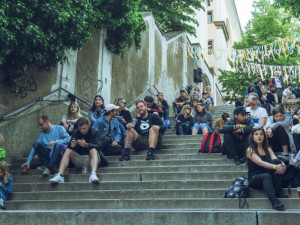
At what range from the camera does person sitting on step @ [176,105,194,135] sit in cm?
1097

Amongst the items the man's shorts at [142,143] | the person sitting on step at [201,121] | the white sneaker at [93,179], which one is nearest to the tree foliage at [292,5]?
the person sitting on step at [201,121]

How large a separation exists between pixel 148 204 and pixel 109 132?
9.98 feet

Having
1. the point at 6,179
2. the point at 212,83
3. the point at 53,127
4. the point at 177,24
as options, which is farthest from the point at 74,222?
the point at 212,83

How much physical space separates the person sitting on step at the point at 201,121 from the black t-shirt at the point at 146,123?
191cm

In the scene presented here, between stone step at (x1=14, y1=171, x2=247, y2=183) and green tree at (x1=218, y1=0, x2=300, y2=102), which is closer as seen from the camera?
stone step at (x1=14, y1=171, x2=247, y2=183)

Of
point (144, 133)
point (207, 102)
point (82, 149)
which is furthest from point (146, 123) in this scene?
point (207, 102)

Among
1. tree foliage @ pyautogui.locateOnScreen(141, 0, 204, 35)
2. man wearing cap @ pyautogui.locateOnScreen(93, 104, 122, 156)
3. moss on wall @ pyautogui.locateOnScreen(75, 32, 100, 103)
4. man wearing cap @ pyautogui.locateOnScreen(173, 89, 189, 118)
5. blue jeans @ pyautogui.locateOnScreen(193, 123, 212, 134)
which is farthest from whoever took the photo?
tree foliage @ pyautogui.locateOnScreen(141, 0, 204, 35)

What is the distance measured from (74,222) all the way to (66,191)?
1.46 m

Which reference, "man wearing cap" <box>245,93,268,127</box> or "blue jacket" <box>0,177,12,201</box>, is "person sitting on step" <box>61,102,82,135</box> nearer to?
"blue jacket" <box>0,177,12,201</box>

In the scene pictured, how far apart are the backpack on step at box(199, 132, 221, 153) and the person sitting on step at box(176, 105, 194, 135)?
261 centimetres

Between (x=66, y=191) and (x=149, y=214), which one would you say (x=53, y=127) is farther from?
(x=149, y=214)

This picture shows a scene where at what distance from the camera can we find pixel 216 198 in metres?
5.99

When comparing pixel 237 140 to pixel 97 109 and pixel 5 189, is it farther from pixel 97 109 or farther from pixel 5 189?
pixel 5 189

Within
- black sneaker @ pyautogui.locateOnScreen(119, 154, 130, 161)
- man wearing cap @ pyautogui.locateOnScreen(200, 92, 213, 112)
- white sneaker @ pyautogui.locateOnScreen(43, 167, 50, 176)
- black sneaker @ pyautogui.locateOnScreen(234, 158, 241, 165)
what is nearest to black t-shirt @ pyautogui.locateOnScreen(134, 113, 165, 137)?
black sneaker @ pyautogui.locateOnScreen(119, 154, 130, 161)
